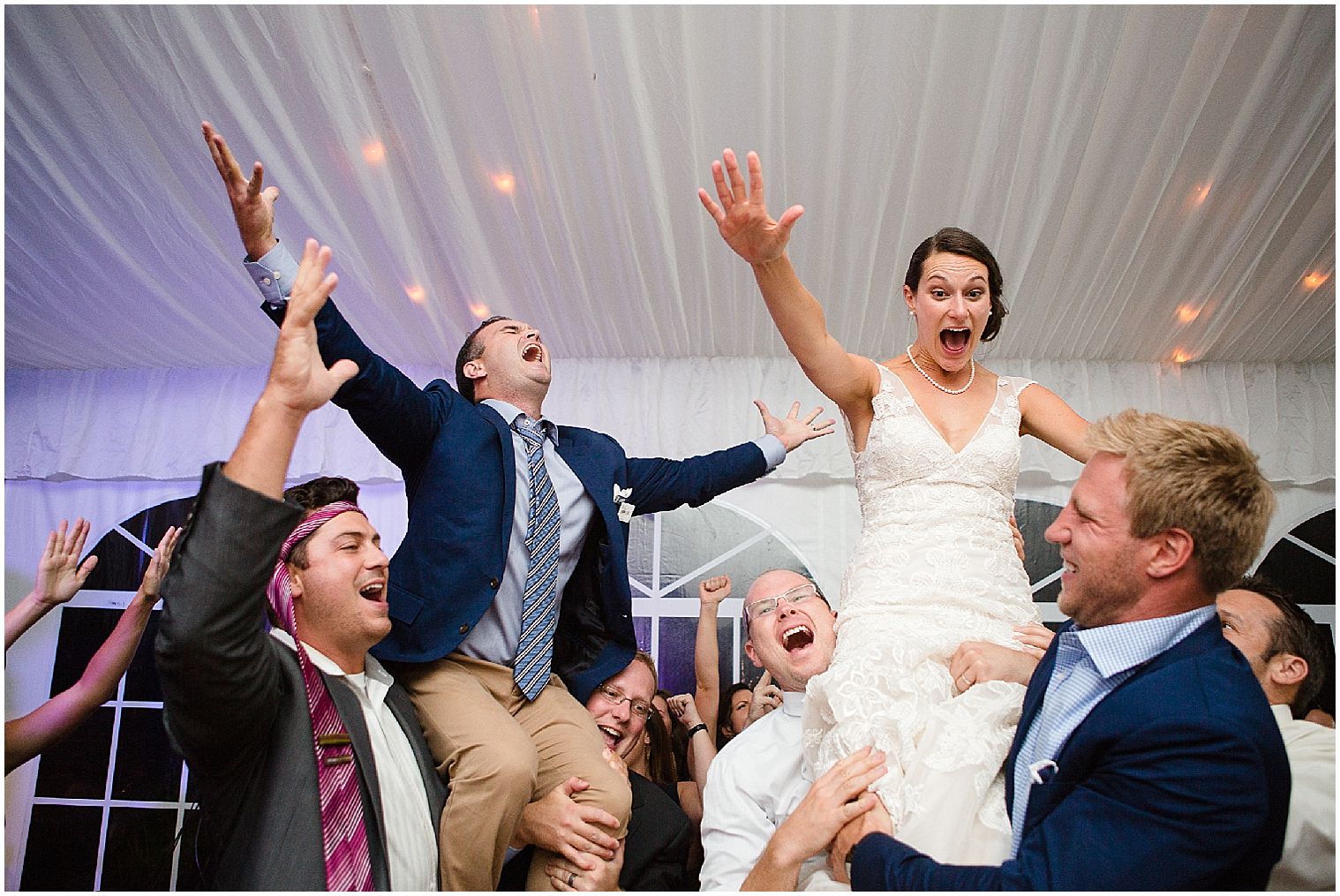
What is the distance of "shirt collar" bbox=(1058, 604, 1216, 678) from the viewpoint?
1714 millimetres

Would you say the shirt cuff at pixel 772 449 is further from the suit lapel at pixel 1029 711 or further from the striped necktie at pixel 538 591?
the suit lapel at pixel 1029 711

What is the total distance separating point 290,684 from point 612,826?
0.86m

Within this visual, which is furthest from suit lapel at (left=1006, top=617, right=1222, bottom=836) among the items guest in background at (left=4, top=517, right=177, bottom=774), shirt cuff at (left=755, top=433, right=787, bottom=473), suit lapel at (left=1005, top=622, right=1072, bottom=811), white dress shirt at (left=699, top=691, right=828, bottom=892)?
guest in background at (left=4, top=517, right=177, bottom=774)

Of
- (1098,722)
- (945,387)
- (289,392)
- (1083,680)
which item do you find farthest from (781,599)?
(289,392)

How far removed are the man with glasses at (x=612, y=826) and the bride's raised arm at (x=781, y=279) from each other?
1.18 metres

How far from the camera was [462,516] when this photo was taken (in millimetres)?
2658

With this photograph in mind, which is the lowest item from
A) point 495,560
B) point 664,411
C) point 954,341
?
point 495,560

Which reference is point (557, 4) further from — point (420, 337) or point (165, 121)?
point (420, 337)

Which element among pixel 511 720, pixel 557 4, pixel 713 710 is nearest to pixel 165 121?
pixel 557 4

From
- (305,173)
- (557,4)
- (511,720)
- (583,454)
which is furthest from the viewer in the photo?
(305,173)

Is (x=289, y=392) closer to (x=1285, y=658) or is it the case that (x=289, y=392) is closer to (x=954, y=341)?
(x=954, y=341)

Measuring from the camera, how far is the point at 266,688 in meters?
1.91

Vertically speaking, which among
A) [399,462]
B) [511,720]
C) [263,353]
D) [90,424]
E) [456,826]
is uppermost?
Answer: [263,353]

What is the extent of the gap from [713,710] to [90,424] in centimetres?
519
